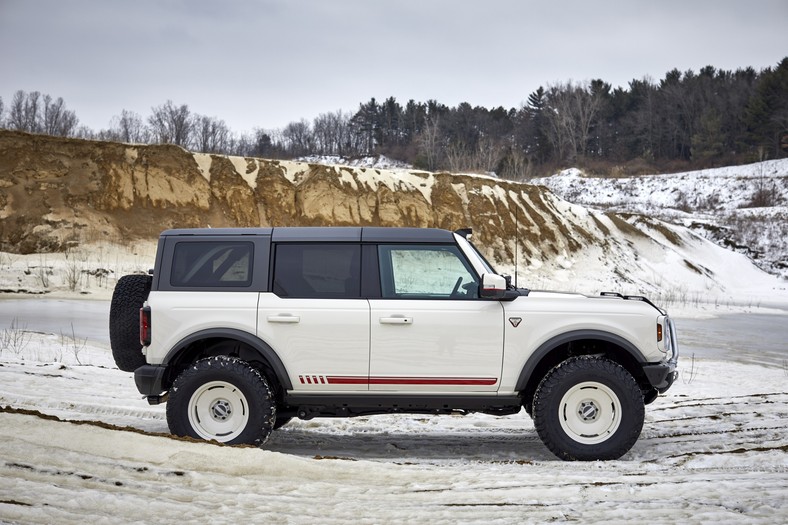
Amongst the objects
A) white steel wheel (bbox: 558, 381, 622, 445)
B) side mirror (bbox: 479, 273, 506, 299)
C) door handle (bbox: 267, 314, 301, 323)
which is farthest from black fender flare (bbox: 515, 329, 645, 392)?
door handle (bbox: 267, 314, 301, 323)

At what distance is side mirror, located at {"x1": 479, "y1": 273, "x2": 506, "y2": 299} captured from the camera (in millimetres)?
6129

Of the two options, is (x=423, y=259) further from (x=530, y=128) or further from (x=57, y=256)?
(x=530, y=128)

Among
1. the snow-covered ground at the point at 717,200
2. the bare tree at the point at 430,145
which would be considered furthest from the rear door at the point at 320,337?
the bare tree at the point at 430,145

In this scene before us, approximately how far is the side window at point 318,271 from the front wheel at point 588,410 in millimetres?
1911

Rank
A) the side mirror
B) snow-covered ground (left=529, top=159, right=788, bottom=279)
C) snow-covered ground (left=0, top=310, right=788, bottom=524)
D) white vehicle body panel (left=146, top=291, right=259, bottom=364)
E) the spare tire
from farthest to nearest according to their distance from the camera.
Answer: snow-covered ground (left=529, top=159, right=788, bottom=279)
the spare tire
white vehicle body panel (left=146, top=291, right=259, bottom=364)
the side mirror
snow-covered ground (left=0, top=310, right=788, bottom=524)

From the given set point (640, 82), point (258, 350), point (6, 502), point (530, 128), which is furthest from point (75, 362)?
point (640, 82)

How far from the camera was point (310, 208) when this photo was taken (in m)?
31.9

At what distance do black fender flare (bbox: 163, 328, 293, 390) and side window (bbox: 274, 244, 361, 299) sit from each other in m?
0.47

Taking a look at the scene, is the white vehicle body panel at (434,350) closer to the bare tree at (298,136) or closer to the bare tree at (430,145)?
the bare tree at (430,145)

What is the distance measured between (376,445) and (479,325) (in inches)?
64.2

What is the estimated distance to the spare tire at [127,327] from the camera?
661 cm

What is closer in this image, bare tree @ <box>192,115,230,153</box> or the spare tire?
the spare tire

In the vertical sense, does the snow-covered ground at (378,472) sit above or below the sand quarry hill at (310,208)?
below

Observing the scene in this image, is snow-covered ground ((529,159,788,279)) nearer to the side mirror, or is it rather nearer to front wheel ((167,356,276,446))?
the side mirror
